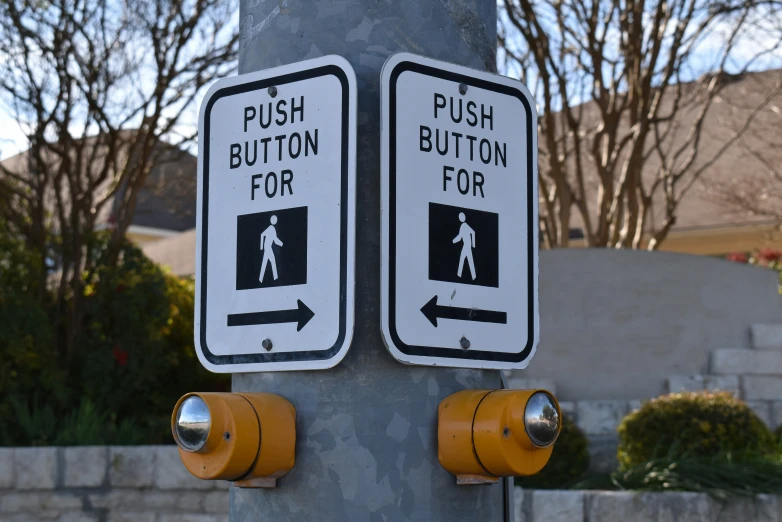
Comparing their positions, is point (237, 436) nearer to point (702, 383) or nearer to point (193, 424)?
point (193, 424)

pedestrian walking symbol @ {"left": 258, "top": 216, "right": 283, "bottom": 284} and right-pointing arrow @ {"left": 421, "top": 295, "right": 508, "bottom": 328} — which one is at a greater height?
pedestrian walking symbol @ {"left": 258, "top": 216, "right": 283, "bottom": 284}

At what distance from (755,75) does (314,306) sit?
17.2m

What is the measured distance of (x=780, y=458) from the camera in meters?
8.32

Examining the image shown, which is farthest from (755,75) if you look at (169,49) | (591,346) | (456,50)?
(456,50)

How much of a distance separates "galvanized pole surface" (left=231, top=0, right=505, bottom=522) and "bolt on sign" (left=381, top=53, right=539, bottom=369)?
0.05 m

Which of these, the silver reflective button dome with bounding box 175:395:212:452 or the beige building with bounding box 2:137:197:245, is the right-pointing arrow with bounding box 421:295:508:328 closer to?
the silver reflective button dome with bounding box 175:395:212:452

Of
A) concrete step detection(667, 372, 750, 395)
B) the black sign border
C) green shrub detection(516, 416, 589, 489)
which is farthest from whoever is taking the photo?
concrete step detection(667, 372, 750, 395)

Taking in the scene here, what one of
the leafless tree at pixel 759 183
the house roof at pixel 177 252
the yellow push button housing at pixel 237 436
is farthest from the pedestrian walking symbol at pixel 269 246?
the house roof at pixel 177 252

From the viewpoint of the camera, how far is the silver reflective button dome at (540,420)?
2102 millimetres

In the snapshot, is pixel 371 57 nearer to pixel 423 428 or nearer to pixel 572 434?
pixel 423 428

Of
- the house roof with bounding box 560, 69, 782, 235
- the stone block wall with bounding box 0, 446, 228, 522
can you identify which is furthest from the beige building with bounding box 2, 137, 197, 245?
the house roof with bounding box 560, 69, 782, 235

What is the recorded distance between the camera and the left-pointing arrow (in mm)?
2234

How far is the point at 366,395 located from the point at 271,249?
372mm

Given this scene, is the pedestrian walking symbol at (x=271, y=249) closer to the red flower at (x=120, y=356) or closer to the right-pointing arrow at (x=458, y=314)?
the right-pointing arrow at (x=458, y=314)
